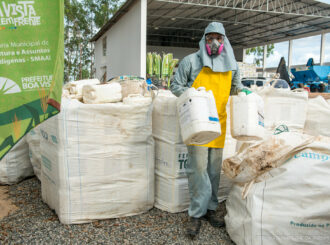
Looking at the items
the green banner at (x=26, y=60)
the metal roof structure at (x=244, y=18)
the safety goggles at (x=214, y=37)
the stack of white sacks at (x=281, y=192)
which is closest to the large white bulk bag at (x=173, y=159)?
the stack of white sacks at (x=281, y=192)

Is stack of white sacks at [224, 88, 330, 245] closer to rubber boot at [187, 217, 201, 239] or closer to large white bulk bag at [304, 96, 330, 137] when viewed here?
rubber boot at [187, 217, 201, 239]

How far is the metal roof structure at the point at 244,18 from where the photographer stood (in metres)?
14.7

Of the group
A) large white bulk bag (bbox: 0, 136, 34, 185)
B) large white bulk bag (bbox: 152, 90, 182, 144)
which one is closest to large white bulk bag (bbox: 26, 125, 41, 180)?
large white bulk bag (bbox: 0, 136, 34, 185)

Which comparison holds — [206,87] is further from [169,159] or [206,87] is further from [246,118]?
[169,159]

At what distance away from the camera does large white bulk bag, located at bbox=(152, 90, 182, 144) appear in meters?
2.54

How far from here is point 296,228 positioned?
1.86 metres

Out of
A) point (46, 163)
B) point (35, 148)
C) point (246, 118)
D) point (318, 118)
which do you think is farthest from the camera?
point (318, 118)

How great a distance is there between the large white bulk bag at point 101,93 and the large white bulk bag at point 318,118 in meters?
2.26

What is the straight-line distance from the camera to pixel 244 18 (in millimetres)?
18625

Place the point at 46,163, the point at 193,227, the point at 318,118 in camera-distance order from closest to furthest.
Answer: the point at 193,227
the point at 46,163
the point at 318,118

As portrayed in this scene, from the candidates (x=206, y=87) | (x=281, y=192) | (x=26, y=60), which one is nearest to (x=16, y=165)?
(x=206, y=87)

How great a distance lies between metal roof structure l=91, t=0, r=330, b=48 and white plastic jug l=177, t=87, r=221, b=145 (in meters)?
11.3

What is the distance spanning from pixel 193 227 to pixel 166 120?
90 centimetres

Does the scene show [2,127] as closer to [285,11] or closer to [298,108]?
[298,108]
